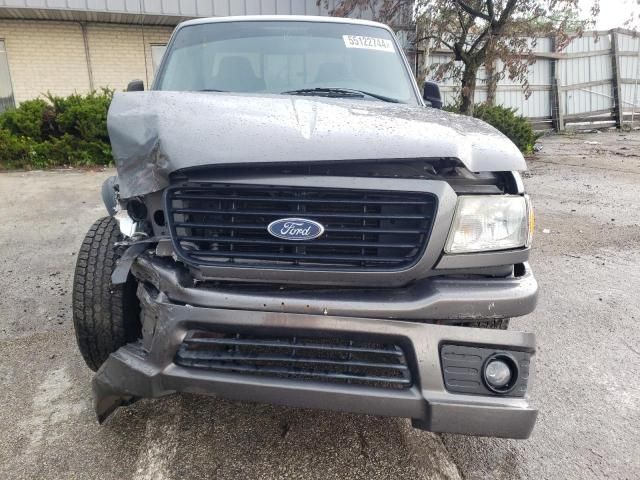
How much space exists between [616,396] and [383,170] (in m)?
1.94

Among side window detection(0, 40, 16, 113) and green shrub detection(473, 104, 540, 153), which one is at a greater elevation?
side window detection(0, 40, 16, 113)

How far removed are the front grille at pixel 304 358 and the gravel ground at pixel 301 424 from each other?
0.54 metres

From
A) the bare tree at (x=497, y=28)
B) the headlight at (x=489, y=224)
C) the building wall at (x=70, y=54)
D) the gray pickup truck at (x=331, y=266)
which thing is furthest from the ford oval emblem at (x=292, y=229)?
the building wall at (x=70, y=54)

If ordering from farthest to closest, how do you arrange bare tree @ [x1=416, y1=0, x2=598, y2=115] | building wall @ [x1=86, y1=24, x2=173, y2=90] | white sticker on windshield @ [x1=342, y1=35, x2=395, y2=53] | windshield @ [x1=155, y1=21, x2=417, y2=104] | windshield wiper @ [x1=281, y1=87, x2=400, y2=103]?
building wall @ [x1=86, y1=24, x2=173, y2=90] → bare tree @ [x1=416, y1=0, x2=598, y2=115] → white sticker on windshield @ [x1=342, y1=35, x2=395, y2=53] → windshield @ [x1=155, y1=21, x2=417, y2=104] → windshield wiper @ [x1=281, y1=87, x2=400, y2=103]

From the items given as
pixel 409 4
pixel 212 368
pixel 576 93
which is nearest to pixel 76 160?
pixel 409 4

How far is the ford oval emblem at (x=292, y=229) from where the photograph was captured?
69.0 inches

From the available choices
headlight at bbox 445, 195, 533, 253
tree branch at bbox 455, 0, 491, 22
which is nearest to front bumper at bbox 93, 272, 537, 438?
headlight at bbox 445, 195, 533, 253

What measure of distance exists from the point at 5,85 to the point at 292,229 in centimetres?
1237

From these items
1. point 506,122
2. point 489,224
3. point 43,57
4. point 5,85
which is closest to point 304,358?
point 489,224

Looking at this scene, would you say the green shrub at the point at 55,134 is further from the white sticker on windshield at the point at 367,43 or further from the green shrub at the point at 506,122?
the green shrub at the point at 506,122

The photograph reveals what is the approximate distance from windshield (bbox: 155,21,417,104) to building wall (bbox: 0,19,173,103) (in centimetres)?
879

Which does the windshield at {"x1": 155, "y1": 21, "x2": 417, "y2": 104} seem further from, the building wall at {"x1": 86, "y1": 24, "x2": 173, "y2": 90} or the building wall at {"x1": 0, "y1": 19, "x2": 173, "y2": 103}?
the building wall at {"x1": 86, "y1": 24, "x2": 173, "y2": 90}

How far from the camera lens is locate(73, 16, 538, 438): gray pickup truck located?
170 centimetres

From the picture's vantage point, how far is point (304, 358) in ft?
5.71
